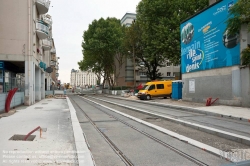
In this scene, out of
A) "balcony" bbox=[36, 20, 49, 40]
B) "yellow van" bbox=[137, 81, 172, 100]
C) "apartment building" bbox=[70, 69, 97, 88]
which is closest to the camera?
"balcony" bbox=[36, 20, 49, 40]

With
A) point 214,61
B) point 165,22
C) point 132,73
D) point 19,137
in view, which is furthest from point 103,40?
point 19,137

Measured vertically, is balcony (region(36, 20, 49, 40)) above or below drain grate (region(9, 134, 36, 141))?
above

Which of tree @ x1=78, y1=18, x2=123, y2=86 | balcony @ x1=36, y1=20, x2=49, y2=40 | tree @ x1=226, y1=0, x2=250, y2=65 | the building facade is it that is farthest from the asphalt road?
tree @ x1=78, y1=18, x2=123, y2=86

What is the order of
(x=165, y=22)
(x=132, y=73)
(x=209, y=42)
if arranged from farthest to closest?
(x=132, y=73) → (x=165, y=22) → (x=209, y=42)

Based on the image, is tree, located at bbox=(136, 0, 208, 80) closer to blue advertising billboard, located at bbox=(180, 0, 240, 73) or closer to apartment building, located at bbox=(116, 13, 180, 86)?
blue advertising billboard, located at bbox=(180, 0, 240, 73)

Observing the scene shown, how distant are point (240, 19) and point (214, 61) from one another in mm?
4194

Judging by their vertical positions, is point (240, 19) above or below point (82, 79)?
below

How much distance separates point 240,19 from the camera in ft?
47.3

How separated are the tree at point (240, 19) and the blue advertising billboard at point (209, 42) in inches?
28.1

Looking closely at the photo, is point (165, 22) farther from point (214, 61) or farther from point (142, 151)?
point (142, 151)

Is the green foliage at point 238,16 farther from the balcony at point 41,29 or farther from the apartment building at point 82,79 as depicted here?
the apartment building at point 82,79

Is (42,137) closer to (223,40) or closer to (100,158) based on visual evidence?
(100,158)

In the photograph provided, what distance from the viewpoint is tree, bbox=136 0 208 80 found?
3024 cm

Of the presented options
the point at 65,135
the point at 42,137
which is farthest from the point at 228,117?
the point at 42,137
